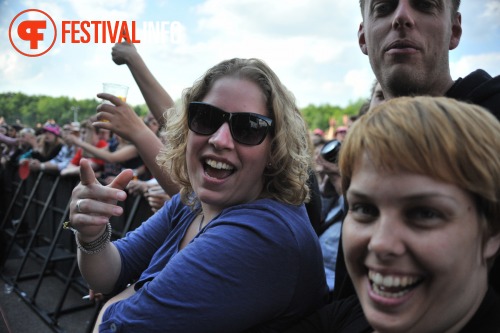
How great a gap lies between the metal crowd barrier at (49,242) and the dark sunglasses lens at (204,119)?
86.1 inches

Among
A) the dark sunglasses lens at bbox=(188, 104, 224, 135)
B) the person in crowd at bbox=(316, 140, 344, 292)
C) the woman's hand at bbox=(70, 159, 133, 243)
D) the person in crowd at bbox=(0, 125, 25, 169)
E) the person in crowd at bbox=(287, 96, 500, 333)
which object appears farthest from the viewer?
the person in crowd at bbox=(0, 125, 25, 169)

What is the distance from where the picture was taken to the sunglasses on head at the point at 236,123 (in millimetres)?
1530

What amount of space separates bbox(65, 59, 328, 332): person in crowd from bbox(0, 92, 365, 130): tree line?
193 ft

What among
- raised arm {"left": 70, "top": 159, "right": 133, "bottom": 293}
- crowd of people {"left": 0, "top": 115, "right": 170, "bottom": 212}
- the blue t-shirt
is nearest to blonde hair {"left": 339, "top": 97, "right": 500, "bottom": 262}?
the blue t-shirt

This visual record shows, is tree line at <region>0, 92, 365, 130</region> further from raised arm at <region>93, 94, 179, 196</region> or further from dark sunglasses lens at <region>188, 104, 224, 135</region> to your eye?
dark sunglasses lens at <region>188, 104, 224, 135</region>

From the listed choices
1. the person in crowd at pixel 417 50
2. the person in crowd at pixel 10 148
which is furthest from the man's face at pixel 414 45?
the person in crowd at pixel 10 148

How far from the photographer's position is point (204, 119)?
1604 mm

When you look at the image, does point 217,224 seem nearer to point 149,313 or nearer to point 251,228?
point 251,228

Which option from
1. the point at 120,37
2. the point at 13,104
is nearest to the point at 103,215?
the point at 120,37

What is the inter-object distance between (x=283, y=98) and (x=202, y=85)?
1.16ft

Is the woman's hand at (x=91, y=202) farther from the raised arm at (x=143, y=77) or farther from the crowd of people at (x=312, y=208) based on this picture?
the raised arm at (x=143, y=77)

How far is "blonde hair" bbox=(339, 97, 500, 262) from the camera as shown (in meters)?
0.87

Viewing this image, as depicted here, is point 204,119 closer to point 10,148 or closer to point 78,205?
point 78,205

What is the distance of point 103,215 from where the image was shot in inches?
59.4
